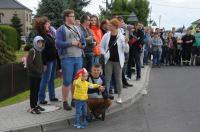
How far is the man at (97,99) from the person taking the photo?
941cm

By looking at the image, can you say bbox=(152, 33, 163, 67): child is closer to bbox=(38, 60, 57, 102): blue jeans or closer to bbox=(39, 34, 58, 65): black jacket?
bbox=(38, 60, 57, 102): blue jeans

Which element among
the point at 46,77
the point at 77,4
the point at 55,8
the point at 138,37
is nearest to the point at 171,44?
the point at 138,37

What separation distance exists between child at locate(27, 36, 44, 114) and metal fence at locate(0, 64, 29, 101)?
248cm

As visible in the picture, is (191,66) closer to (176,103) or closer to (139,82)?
(139,82)

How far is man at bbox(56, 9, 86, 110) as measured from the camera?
32.0 ft

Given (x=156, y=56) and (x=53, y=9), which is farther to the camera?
(x=53, y=9)

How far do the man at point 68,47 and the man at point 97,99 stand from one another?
52 cm

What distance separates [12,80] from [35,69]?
329 cm

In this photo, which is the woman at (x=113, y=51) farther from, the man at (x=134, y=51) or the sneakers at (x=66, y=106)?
the man at (x=134, y=51)

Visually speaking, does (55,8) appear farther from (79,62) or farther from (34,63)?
(34,63)

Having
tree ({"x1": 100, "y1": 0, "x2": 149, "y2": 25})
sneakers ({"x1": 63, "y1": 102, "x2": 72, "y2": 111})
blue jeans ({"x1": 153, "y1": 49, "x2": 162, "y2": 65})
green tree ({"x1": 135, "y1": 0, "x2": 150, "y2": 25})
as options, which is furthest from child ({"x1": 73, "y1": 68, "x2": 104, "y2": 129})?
green tree ({"x1": 135, "y1": 0, "x2": 150, "y2": 25})

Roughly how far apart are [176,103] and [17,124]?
447 centimetres

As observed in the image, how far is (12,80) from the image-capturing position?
41.7 feet

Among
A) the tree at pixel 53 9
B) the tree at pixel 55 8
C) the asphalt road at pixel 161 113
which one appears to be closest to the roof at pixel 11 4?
the tree at pixel 55 8
